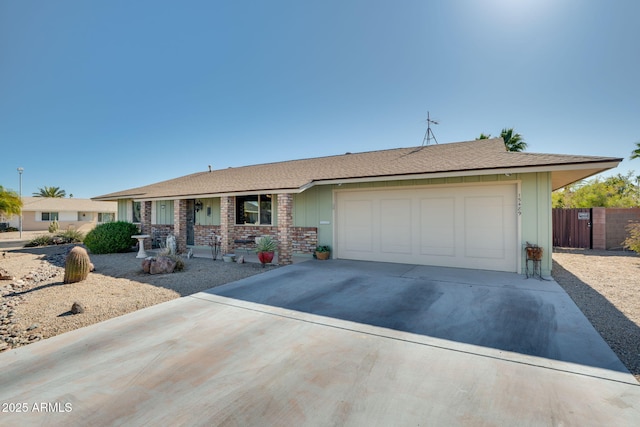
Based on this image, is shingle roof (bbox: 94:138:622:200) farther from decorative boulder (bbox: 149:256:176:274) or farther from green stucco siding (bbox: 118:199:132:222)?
green stucco siding (bbox: 118:199:132:222)

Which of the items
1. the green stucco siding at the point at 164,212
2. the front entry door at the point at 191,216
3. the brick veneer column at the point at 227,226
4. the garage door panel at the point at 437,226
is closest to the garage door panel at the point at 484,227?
the garage door panel at the point at 437,226

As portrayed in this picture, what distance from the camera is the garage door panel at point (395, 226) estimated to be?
9.47m

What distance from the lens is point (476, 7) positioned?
8.98m

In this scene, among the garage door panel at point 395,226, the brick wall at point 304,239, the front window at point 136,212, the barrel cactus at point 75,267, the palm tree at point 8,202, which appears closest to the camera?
the barrel cactus at point 75,267

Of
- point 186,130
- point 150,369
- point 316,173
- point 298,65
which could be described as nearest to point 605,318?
point 150,369

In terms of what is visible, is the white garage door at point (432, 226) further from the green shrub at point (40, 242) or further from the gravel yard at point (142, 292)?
the green shrub at point (40, 242)

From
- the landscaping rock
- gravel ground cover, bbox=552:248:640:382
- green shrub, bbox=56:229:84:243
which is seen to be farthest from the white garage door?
green shrub, bbox=56:229:84:243

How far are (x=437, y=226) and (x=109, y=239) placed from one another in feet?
45.7

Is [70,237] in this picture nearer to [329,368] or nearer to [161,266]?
[161,266]

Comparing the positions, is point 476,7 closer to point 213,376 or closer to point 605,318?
point 605,318

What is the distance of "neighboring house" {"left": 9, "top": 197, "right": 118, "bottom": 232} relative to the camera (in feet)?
113

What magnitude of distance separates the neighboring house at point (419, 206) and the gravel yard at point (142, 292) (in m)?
1.62

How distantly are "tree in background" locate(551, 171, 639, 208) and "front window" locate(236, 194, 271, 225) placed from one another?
19.4 metres

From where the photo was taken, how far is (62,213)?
36.5m
